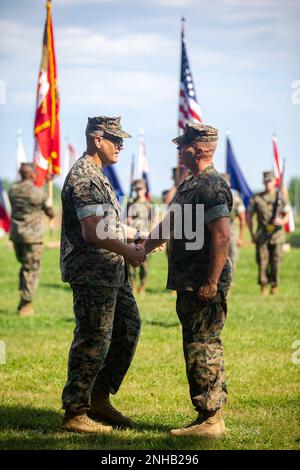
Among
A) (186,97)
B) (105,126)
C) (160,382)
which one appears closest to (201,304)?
(105,126)

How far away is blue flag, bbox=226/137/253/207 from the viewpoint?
24031mm

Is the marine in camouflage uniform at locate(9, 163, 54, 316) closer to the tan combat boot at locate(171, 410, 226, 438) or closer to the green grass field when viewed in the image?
the green grass field

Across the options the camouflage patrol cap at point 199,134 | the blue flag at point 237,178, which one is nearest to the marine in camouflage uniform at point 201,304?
the camouflage patrol cap at point 199,134

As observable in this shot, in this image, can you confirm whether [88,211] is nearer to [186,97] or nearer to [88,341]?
[88,341]

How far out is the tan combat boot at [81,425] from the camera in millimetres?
7023

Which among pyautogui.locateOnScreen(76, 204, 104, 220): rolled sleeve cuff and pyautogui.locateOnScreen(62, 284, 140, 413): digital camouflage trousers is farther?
pyautogui.locateOnScreen(62, 284, 140, 413): digital camouflage trousers

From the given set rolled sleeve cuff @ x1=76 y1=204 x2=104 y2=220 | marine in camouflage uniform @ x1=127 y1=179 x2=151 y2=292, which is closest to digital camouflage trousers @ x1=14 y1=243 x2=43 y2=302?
marine in camouflage uniform @ x1=127 y1=179 x2=151 y2=292

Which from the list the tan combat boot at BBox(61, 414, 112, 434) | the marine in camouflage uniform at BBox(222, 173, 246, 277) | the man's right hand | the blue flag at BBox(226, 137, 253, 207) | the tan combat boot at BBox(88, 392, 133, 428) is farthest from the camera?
the blue flag at BBox(226, 137, 253, 207)

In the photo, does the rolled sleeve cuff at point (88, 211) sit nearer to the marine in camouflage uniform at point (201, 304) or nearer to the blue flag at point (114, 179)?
the marine in camouflage uniform at point (201, 304)

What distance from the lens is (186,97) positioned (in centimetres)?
1617

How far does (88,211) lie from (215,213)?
3.12ft

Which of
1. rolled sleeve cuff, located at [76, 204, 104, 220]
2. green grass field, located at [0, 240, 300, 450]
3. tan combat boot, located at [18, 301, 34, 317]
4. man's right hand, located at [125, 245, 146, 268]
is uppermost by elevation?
rolled sleeve cuff, located at [76, 204, 104, 220]

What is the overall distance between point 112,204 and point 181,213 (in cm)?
55
